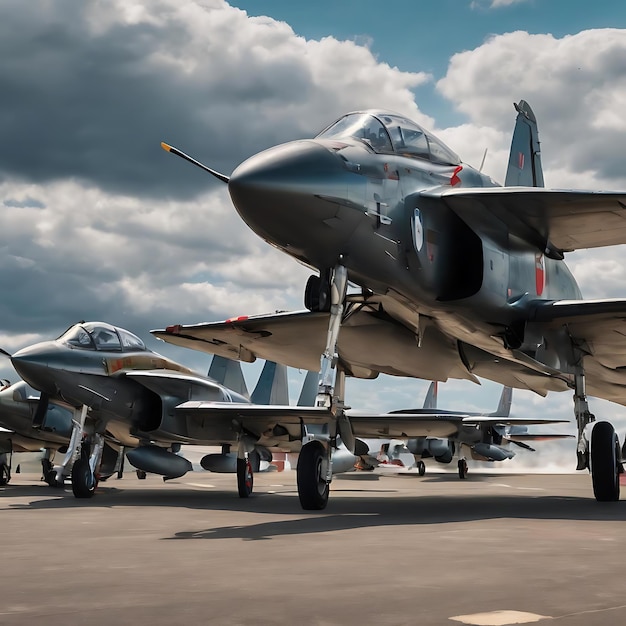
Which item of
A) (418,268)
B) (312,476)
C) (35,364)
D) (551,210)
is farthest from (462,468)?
(418,268)

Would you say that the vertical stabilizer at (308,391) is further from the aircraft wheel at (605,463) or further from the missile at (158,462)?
the aircraft wheel at (605,463)

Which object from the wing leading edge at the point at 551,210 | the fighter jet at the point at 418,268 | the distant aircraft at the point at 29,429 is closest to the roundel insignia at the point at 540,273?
the fighter jet at the point at 418,268

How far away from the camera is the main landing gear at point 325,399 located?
8.77 m

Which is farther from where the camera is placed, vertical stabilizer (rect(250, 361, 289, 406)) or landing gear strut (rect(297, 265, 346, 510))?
vertical stabilizer (rect(250, 361, 289, 406))

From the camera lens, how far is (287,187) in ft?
26.0

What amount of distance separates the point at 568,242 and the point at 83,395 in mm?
10059

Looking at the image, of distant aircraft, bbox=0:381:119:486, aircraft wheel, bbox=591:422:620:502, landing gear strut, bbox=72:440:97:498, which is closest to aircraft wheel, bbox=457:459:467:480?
distant aircraft, bbox=0:381:119:486

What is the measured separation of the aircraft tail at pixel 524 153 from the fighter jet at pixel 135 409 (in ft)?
19.0

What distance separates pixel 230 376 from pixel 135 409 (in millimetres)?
11660

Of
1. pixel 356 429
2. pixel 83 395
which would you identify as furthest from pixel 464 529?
pixel 356 429

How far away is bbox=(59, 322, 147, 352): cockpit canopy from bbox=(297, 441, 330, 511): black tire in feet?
27.6

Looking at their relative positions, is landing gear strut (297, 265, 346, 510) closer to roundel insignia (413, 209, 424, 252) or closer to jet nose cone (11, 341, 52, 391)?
roundel insignia (413, 209, 424, 252)

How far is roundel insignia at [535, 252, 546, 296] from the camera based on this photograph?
469 inches

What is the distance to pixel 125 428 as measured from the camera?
1759 centimetres
